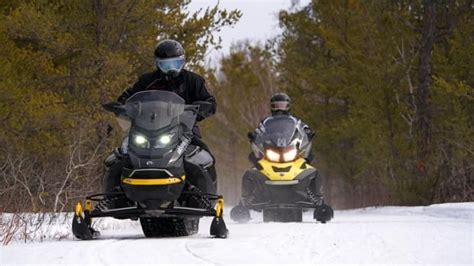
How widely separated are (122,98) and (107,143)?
418 inches

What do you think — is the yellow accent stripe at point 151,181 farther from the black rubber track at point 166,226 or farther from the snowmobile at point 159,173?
the black rubber track at point 166,226

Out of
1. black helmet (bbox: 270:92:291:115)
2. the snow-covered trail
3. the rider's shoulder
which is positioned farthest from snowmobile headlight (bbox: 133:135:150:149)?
black helmet (bbox: 270:92:291:115)

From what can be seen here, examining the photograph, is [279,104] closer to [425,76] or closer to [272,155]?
[272,155]

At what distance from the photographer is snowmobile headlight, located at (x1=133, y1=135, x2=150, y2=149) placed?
8562mm

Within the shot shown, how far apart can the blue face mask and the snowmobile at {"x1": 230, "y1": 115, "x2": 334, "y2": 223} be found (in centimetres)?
432

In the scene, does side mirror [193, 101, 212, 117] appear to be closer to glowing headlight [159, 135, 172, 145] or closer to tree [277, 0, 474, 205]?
glowing headlight [159, 135, 172, 145]

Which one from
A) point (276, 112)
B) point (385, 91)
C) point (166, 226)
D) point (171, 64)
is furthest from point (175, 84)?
point (385, 91)

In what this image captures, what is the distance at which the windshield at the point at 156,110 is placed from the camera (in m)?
8.66

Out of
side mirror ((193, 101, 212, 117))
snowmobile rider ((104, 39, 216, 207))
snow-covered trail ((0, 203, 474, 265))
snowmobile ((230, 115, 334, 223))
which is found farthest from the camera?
snowmobile ((230, 115, 334, 223))

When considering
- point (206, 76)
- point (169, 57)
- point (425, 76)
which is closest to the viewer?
point (169, 57)

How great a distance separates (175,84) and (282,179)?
424 cm

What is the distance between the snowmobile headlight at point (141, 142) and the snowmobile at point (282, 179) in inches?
197

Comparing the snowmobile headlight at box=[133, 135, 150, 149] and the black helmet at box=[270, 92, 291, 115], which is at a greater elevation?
the black helmet at box=[270, 92, 291, 115]

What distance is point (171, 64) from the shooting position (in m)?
9.50
